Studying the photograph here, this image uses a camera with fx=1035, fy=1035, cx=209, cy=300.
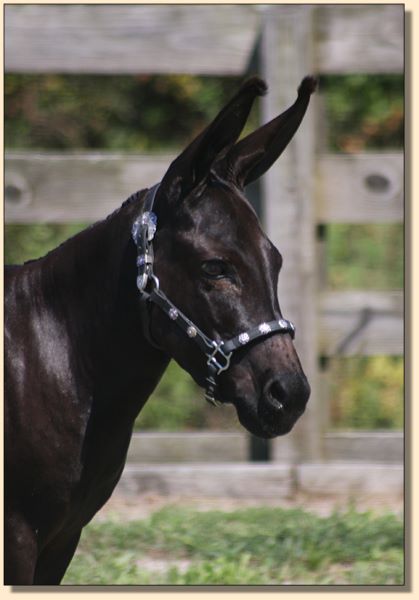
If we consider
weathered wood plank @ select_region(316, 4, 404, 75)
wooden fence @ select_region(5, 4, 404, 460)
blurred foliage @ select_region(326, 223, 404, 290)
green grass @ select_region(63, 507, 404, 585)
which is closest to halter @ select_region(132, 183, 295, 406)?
green grass @ select_region(63, 507, 404, 585)

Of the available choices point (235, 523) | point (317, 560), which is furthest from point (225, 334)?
point (235, 523)

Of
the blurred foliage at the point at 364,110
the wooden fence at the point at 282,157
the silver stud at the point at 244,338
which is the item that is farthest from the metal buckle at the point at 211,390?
the blurred foliage at the point at 364,110

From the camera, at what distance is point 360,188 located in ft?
17.8

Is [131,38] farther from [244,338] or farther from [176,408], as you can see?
[244,338]

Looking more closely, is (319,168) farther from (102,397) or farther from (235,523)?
(102,397)

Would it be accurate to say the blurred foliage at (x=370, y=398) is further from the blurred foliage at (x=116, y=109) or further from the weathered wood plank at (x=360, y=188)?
the blurred foliage at (x=116, y=109)

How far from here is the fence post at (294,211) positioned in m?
5.36

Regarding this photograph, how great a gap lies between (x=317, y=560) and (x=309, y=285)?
1.68 meters

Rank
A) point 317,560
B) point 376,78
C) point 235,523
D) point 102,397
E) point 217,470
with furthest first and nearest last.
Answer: point 376,78
point 217,470
point 235,523
point 317,560
point 102,397

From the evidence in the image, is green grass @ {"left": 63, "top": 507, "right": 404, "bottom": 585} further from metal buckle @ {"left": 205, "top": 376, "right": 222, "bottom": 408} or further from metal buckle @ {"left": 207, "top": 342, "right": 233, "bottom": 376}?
metal buckle @ {"left": 207, "top": 342, "right": 233, "bottom": 376}

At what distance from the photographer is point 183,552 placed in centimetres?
434

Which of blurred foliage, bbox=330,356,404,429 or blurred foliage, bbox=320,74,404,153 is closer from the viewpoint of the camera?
blurred foliage, bbox=330,356,404,429

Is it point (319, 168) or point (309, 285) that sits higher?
point (319, 168)

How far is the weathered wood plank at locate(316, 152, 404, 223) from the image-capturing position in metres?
5.40
